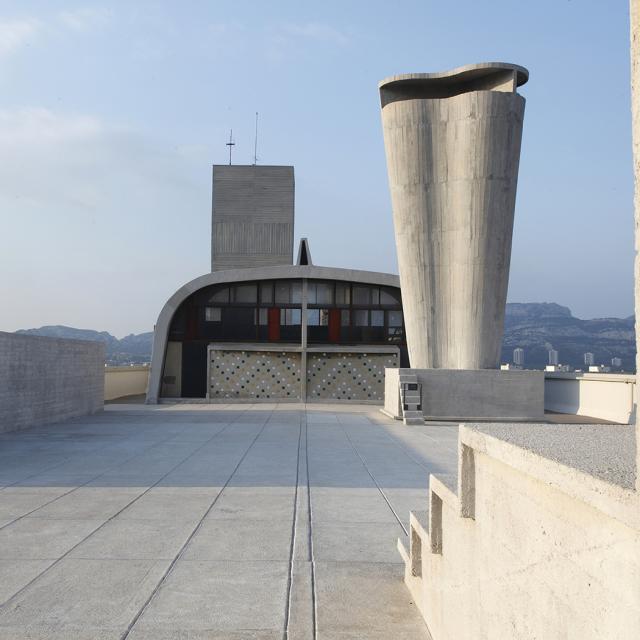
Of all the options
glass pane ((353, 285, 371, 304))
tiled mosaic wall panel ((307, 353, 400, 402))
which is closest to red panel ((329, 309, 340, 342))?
tiled mosaic wall panel ((307, 353, 400, 402))

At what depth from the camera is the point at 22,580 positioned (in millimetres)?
5051

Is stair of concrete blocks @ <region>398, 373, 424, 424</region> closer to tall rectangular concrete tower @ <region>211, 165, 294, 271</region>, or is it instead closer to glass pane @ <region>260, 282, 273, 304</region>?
glass pane @ <region>260, 282, 273, 304</region>

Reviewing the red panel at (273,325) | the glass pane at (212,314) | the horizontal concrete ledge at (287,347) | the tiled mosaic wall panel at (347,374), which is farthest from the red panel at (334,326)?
the glass pane at (212,314)

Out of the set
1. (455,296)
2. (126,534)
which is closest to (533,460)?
(126,534)

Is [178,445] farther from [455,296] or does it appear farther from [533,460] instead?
[533,460]

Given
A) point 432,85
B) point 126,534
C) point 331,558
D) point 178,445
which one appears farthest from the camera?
point 432,85

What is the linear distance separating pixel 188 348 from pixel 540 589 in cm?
2658

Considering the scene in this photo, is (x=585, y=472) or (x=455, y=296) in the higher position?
(x=455, y=296)

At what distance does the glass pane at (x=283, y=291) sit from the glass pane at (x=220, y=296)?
2.13 metres

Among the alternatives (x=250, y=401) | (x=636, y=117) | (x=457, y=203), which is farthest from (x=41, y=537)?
(x=250, y=401)

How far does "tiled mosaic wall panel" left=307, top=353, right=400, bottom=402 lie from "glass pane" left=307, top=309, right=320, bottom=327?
1.26 meters

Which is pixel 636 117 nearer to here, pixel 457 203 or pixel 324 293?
pixel 457 203

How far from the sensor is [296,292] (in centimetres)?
2869

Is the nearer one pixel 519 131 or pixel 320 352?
pixel 519 131
